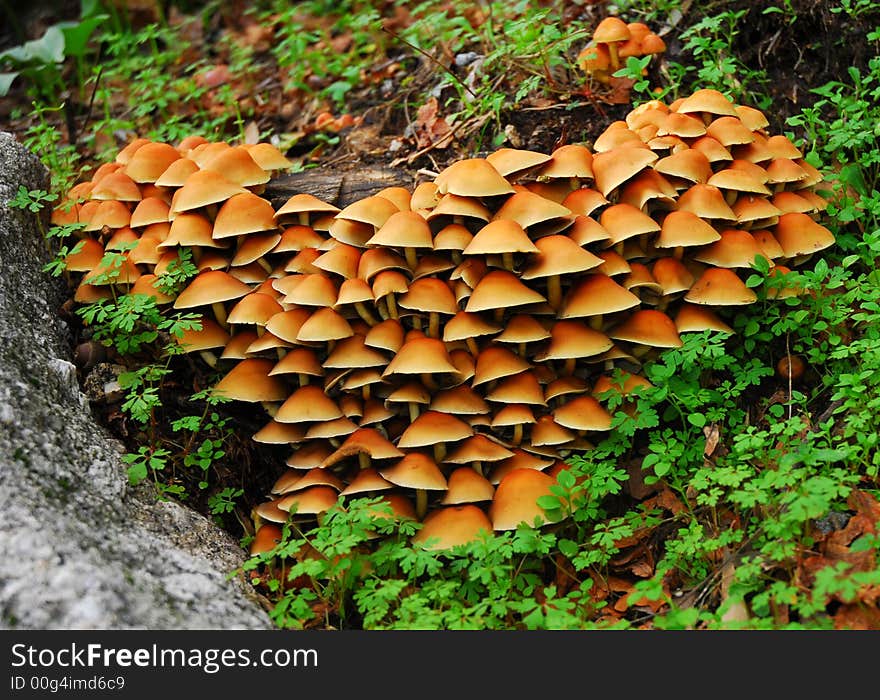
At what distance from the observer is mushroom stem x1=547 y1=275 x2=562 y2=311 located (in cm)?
356

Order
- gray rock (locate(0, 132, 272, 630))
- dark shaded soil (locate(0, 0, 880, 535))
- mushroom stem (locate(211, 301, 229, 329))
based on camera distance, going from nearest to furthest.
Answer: gray rock (locate(0, 132, 272, 630)) → mushroom stem (locate(211, 301, 229, 329)) → dark shaded soil (locate(0, 0, 880, 535))

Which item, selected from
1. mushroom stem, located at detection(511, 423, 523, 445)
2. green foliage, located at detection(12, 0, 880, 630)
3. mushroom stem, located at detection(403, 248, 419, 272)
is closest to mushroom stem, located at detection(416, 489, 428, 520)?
green foliage, located at detection(12, 0, 880, 630)

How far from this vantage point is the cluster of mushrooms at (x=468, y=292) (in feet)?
11.4

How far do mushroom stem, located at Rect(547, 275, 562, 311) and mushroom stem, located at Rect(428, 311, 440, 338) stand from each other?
481mm

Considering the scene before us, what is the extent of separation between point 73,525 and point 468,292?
5.63ft

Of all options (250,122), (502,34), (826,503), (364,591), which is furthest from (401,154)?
(826,503)

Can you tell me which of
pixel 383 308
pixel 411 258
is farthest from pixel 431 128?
pixel 383 308

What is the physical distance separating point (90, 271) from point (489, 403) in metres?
2.00

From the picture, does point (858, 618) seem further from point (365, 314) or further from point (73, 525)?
point (73, 525)

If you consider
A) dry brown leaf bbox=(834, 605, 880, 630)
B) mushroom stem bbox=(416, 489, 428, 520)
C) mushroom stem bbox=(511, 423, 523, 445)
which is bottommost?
dry brown leaf bbox=(834, 605, 880, 630)

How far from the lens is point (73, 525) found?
110 inches

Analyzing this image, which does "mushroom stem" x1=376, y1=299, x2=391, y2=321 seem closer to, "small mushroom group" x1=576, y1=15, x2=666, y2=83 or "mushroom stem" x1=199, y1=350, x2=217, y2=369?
"mushroom stem" x1=199, y1=350, x2=217, y2=369

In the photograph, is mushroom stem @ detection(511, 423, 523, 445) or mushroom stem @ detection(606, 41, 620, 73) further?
mushroom stem @ detection(606, 41, 620, 73)

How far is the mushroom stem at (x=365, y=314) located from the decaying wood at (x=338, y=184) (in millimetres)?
711
